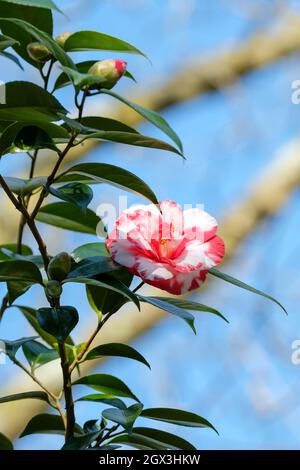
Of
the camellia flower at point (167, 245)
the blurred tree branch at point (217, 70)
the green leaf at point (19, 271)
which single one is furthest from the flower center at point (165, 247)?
the blurred tree branch at point (217, 70)

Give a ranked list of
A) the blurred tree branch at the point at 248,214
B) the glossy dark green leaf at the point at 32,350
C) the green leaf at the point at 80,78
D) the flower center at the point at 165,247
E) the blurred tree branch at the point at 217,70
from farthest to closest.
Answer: the blurred tree branch at the point at 217,70 → the blurred tree branch at the point at 248,214 → the glossy dark green leaf at the point at 32,350 → the flower center at the point at 165,247 → the green leaf at the point at 80,78

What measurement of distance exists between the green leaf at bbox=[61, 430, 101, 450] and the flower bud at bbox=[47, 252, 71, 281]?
0.13 m

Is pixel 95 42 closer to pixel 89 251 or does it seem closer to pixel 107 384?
pixel 89 251

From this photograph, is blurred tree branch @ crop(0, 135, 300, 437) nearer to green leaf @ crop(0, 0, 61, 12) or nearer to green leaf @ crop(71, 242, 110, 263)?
green leaf @ crop(71, 242, 110, 263)

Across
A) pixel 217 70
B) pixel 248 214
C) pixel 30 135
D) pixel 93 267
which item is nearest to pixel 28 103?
pixel 30 135

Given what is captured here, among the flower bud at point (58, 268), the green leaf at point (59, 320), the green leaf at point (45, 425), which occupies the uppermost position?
the flower bud at point (58, 268)

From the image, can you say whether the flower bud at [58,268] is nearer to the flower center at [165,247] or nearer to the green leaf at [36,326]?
the flower center at [165,247]

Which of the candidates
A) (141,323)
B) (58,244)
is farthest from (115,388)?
(58,244)

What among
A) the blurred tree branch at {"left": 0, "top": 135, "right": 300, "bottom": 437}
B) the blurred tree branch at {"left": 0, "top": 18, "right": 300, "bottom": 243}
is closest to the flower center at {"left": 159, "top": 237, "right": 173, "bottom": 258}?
the blurred tree branch at {"left": 0, "top": 135, "right": 300, "bottom": 437}

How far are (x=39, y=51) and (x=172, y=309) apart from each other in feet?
0.77

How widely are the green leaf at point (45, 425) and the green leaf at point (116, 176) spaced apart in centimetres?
22

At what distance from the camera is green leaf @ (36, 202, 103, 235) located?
34.4 inches

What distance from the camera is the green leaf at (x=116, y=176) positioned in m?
0.73
